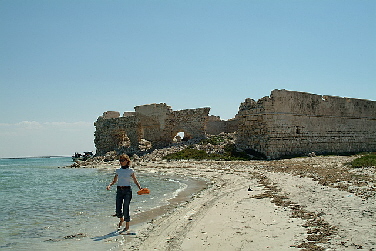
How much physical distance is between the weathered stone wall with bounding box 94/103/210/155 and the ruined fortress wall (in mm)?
5419

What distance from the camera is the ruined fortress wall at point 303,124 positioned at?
18422 millimetres

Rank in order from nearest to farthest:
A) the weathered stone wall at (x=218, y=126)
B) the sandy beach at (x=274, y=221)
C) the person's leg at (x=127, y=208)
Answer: the sandy beach at (x=274, y=221) → the person's leg at (x=127, y=208) → the weathered stone wall at (x=218, y=126)

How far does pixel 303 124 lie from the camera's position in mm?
19375

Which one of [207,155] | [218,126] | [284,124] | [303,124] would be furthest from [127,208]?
[218,126]

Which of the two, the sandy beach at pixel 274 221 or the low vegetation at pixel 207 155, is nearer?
the sandy beach at pixel 274 221

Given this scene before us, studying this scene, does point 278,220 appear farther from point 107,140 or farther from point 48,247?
point 107,140

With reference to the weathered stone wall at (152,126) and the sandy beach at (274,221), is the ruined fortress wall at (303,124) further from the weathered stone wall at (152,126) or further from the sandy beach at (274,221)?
the sandy beach at (274,221)

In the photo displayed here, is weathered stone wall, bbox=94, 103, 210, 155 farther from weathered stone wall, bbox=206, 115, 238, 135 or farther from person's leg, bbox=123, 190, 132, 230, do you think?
person's leg, bbox=123, 190, 132, 230

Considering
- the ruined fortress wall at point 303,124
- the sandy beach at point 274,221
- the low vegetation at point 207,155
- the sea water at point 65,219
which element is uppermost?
the ruined fortress wall at point 303,124

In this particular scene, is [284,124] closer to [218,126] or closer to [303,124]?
[303,124]

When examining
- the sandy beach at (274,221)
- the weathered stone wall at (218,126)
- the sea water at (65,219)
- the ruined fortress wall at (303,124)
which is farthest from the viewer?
the weathered stone wall at (218,126)

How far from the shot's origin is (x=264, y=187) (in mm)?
8602

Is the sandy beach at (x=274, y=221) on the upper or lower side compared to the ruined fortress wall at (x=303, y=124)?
lower

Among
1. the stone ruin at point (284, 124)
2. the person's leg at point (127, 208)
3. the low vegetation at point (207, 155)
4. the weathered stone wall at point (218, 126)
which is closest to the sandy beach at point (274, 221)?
the person's leg at point (127, 208)
